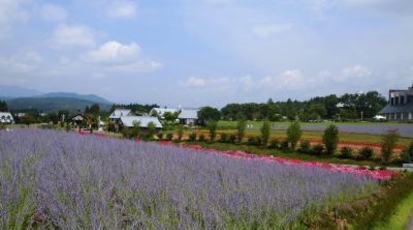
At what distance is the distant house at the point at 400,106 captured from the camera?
68.8m

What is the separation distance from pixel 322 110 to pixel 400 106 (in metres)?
41.3

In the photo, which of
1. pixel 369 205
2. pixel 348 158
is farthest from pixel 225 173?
pixel 348 158

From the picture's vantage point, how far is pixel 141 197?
5.47 m

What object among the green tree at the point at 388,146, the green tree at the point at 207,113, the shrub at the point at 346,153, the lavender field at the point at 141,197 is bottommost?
the shrub at the point at 346,153

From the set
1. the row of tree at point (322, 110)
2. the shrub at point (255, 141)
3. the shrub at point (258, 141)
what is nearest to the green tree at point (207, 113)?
the row of tree at point (322, 110)

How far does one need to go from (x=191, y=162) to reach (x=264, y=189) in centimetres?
237

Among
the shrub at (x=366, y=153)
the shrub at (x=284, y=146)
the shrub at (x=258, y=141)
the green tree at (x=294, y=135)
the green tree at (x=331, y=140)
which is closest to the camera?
the shrub at (x=366, y=153)

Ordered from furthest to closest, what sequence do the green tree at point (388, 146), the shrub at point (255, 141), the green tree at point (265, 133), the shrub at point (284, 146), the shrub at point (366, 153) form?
the shrub at point (255, 141), the green tree at point (265, 133), the shrub at point (284, 146), the shrub at point (366, 153), the green tree at point (388, 146)

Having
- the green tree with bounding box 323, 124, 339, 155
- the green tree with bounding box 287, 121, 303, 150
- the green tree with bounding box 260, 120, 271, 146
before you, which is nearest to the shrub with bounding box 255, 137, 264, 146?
the green tree with bounding box 260, 120, 271, 146

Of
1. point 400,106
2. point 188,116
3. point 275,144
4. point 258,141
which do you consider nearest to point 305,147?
point 275,144

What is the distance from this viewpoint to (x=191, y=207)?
521 centimetres

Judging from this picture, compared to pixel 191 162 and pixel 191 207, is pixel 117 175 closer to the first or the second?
pixel 191 207

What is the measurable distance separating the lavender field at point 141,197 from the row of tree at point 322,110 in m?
93.7

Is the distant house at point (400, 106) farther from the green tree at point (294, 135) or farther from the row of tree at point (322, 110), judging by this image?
the green tree at point (294, 135)
